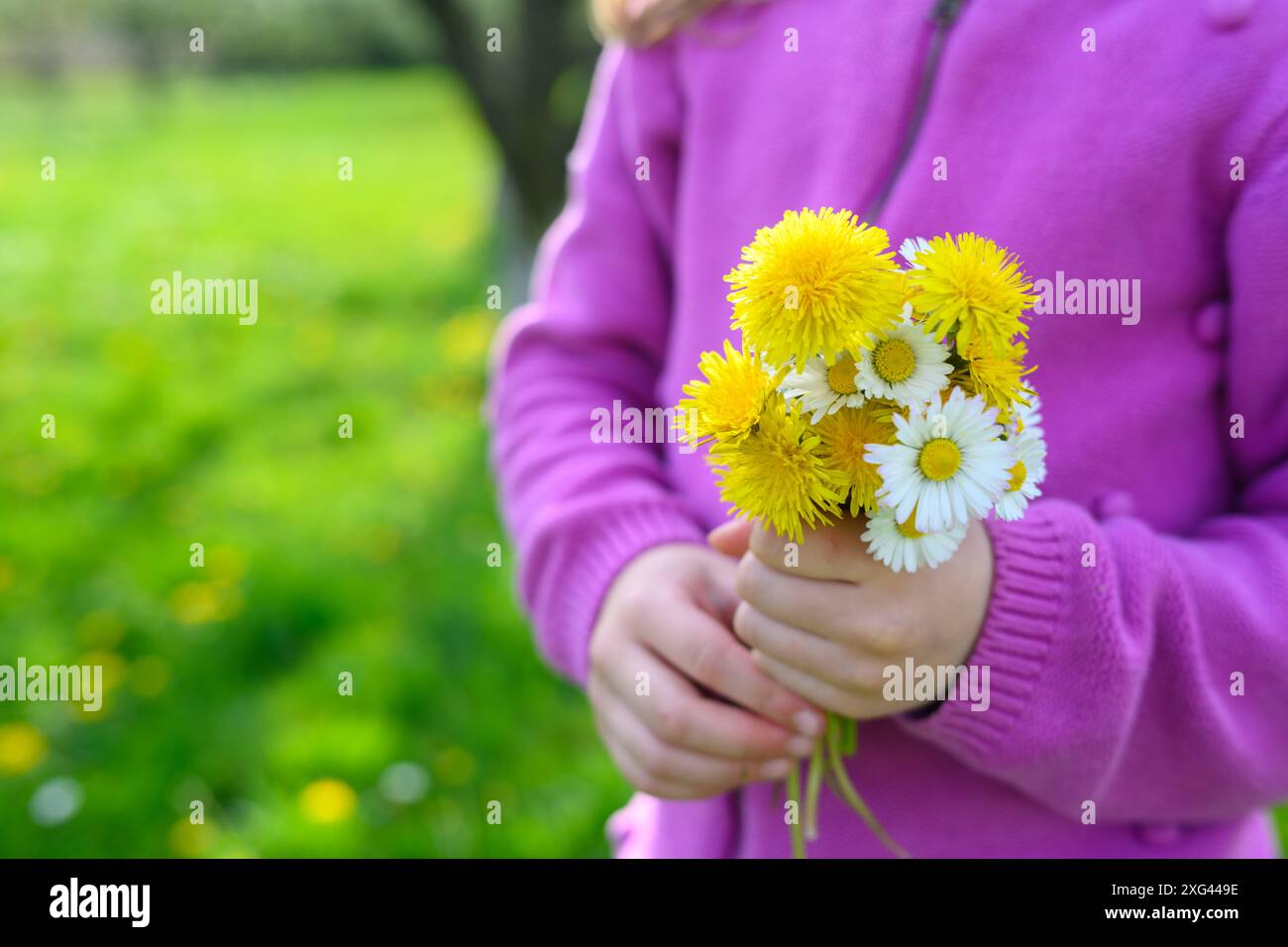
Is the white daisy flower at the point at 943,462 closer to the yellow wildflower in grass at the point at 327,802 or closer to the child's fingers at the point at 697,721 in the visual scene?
the child's fingers at the point at 697,721

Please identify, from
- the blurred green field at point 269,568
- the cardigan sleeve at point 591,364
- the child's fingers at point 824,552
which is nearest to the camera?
the child's fingers at point 824,552

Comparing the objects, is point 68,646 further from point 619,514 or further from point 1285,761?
point 1285,761

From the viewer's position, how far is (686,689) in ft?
3.03

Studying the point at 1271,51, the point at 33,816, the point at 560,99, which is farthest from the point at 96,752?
the point at 560,99

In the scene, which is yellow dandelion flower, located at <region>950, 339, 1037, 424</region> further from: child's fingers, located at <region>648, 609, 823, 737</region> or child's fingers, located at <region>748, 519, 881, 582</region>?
child's fingers, located at <region>648, 609, 823, 737</region>

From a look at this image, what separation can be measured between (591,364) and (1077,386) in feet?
1.68

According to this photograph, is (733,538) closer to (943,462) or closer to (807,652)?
(807,652)

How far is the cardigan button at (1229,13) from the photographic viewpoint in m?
0.85

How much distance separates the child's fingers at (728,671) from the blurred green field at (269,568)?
1.06 m

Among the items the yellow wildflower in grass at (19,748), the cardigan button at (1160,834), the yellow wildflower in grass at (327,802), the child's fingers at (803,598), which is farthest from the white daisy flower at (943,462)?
the yellow wildflower in grass at (19,748)

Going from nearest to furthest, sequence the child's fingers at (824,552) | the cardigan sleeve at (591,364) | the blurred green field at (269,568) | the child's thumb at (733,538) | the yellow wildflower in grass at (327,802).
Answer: the child's fingers at (824,552) < the child's thumb at (733,538) < the cardigan sleeve at (591,364) < the yellow wildflower in grass at (327,802) < the blurred green field at (269,568)

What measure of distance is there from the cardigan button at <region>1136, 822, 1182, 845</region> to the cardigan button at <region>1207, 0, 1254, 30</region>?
68 centimetres

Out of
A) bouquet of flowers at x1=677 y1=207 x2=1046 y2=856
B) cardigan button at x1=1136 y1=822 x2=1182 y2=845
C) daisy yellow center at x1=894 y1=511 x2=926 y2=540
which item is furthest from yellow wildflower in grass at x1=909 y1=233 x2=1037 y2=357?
cardigan button at x1=1136 y1=822 x2=1182 y2=845

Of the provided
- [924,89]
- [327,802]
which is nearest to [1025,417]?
[924,89]
